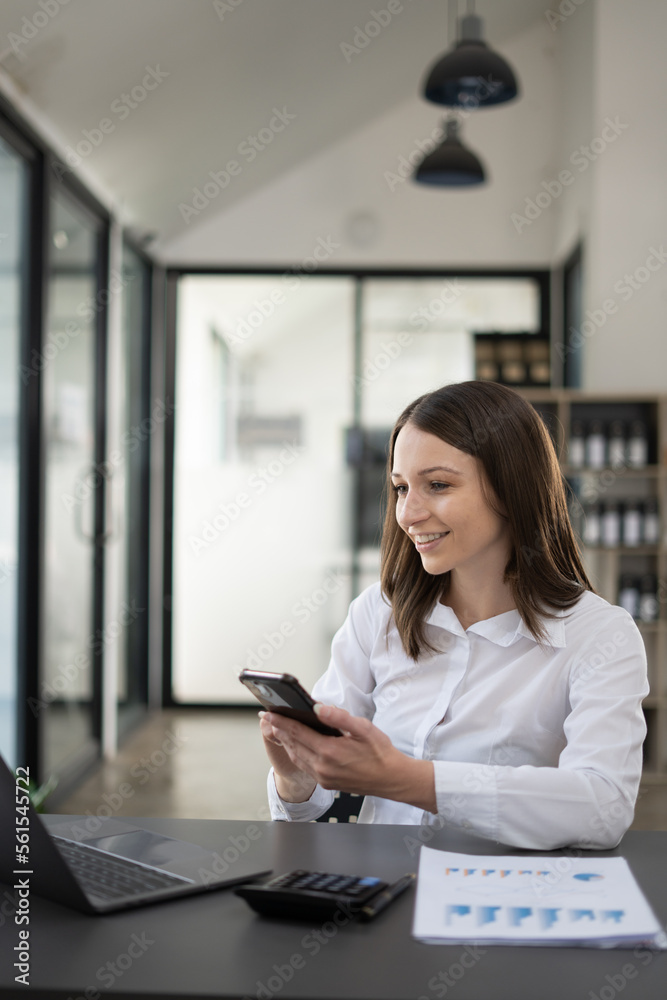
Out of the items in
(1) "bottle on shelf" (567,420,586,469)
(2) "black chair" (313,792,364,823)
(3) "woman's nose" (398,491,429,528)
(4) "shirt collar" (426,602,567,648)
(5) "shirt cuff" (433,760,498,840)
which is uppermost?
(1) "bottle on shelf" (567,420,586,469)

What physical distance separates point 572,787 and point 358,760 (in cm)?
28

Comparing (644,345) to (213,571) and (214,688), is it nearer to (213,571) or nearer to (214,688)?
(213,571)

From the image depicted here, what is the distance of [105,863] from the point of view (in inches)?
44.3

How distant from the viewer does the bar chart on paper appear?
941 millimetres

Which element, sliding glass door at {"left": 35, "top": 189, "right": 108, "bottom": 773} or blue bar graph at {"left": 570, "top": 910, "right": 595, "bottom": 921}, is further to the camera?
sliding glass door at {"left": 35, "top": 189, "right": 108, "bottom": 773}

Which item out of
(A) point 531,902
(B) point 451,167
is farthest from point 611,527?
(A) point 531,902

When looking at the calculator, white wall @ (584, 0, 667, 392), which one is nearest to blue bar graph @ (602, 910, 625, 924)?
the calculator

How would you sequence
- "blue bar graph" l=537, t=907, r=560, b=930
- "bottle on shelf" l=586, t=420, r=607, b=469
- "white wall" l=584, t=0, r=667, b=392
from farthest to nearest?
"white wall" l=584, t=0, r=667, b=392, "bottle on shelf" l=586, t=420, r=607, b=469, "blue bar graph" l=537, t=907, r=560, b=930

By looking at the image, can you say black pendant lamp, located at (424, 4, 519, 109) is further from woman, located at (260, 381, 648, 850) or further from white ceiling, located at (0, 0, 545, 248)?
woman, located at (260, 381, 648, 850)

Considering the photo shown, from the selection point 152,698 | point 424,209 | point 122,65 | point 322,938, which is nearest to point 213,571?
point 152,698

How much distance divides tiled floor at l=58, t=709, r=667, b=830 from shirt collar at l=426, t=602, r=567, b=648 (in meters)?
2.50

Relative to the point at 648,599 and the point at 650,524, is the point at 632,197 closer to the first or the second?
the point at 650,524

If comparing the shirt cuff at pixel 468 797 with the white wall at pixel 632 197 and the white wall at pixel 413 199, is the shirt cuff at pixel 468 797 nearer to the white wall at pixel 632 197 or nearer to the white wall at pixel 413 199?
the white wall at pixel 632 197

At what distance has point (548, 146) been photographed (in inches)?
234
